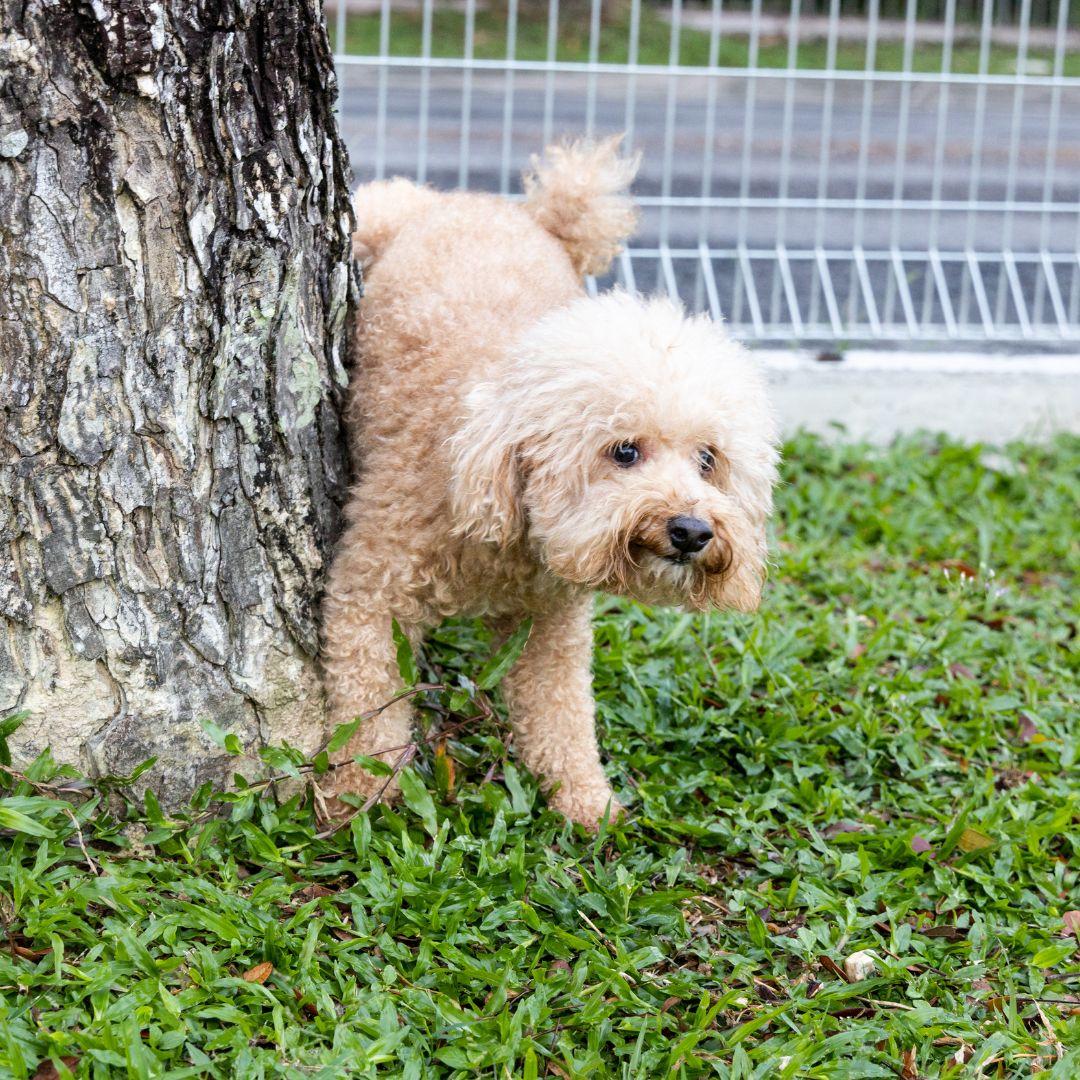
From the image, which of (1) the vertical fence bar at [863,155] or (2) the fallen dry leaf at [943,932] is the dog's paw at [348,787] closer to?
(2) the fallen dry leaf at [943,932]

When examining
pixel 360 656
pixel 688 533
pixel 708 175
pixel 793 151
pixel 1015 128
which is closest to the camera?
pixel 688 533

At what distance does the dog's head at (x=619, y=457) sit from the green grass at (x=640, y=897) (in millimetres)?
569

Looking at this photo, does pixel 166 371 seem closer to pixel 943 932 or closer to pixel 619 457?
pixel 619 457

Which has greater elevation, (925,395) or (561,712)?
(925,395)

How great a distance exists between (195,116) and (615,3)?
46.0 feet

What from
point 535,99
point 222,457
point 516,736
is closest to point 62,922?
point 222,457

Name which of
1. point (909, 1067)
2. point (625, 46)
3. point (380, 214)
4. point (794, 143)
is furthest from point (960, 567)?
point (625, 46)

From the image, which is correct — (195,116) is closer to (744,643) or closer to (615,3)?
(744,643)

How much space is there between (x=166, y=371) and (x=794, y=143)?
7.93m

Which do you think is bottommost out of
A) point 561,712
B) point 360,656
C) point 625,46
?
point 561,712

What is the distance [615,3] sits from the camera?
15.3 metres

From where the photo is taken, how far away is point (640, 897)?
2832mm

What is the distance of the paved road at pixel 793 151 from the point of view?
6.26 meters

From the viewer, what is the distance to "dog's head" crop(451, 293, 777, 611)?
270 centimetres
